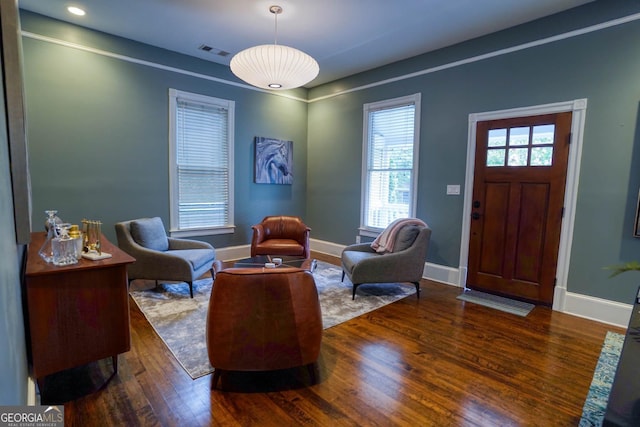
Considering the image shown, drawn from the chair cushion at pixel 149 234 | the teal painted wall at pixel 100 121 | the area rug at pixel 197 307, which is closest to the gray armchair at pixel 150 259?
the chair cushion at pixel 149 234

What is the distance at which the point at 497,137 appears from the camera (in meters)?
3.68

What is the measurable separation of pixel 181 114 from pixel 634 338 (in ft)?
16.0

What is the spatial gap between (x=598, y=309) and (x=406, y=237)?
1895mm

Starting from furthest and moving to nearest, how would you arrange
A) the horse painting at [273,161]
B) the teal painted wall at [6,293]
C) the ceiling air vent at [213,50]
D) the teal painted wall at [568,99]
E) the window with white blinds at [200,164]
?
the horse painting at [273,161] → the window with white blinds at [200,164] → the ceiling air vent at [213,50] → the teal painted wall at [568,99] → the teal painted wall at [6,293]

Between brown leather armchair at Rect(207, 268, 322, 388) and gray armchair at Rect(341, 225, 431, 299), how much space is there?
1619mm

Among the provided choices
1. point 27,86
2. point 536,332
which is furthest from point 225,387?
point 27,86

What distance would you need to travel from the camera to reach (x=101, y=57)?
3.83m

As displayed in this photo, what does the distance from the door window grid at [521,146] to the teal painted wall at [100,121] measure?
11.9 ft

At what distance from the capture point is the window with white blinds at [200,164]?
14.7ft

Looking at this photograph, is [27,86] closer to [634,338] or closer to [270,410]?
[270,410]

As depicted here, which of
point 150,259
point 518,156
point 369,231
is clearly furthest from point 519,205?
point 150,259

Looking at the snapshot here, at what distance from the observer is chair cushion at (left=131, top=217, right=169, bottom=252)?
3473 millimetres

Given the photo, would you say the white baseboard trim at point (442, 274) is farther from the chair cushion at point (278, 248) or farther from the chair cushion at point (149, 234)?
the chair cushion at point (149, 234)

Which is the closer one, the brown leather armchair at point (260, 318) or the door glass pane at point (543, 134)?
the brown leather armchair at point (260, 318)
